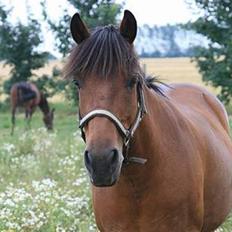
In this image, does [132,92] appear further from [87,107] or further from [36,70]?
[36,70]

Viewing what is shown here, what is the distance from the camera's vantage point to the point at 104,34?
276 cm

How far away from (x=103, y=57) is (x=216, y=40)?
18.1 m

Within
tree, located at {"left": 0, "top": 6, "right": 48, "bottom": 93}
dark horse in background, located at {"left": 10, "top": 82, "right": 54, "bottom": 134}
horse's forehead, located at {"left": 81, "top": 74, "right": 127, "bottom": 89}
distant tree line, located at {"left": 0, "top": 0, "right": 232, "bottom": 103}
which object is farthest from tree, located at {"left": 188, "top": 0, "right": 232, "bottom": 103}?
→ horse's forehead, located at {"left": 81, "top": 74, "right": 127, "bottom": 89}

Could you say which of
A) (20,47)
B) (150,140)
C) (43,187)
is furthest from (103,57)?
(20,47)

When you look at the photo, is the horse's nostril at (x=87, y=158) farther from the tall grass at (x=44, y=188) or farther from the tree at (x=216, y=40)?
the tree at (x=216, y=40)

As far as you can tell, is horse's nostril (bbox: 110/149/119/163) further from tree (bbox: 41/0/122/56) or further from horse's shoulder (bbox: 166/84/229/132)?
tree (bbox: 41/0/122/56)

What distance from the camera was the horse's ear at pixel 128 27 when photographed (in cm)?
278

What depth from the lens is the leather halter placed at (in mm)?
2580

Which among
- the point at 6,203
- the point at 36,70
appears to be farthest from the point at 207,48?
the point at 6,203

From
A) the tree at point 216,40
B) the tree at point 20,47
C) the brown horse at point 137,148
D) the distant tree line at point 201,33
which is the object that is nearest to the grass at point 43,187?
the brown horse at point 137,148

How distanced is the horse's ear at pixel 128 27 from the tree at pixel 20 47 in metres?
21.9

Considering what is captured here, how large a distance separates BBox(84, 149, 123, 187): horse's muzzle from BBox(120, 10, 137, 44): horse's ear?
0.63 m

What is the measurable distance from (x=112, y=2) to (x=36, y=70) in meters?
5.73

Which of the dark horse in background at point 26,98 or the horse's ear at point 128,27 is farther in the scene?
the dark horse in background at point 26,98
